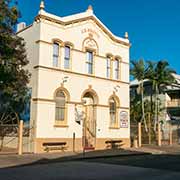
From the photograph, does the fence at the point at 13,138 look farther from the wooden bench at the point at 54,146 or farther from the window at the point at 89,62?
the window at the point at 89,62

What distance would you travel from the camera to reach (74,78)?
26.7m

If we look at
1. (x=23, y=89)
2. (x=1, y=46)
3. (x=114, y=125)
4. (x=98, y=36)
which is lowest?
(x=114, y=125)

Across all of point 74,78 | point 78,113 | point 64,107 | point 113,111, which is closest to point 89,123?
point 78,113

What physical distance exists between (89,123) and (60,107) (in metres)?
3.57

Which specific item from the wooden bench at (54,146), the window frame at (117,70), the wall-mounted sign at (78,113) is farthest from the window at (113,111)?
the wooden bench at (54,146)

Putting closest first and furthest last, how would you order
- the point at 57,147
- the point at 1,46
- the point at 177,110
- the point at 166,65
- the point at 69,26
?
the point at 1,46 < the point at 57,147 < the point at 69,26 < the point at 166,65 < the point at 177,110

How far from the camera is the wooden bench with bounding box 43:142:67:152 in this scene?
2438 centimetres

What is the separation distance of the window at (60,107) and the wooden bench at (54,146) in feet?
5.03

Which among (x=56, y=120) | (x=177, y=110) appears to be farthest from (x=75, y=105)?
(x=177, y=110)

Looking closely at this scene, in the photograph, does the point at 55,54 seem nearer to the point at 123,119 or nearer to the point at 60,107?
the point at 60,107

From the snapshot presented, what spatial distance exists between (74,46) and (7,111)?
6.84 meters

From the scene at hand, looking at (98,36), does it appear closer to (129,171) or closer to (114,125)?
(114,125)

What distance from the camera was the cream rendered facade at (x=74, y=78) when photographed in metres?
24.6

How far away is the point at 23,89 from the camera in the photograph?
2356 cm
